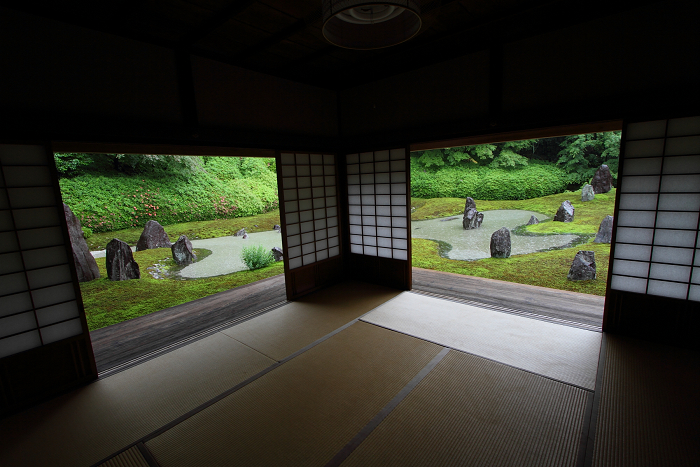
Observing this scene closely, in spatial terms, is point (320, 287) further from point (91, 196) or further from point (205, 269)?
point (91, 196)

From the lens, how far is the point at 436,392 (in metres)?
2.46

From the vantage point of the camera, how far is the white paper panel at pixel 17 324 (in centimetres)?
249

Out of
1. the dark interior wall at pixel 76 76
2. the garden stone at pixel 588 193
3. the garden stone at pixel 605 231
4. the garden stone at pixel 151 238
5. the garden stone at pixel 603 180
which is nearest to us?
the dark interior wall at pixel 76 76

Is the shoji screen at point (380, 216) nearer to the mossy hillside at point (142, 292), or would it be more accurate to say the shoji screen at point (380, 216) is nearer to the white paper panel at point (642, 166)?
the white paper panel at point (642, 166)

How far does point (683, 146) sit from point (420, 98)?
2546mm

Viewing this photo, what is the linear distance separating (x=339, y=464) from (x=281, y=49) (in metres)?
3.79

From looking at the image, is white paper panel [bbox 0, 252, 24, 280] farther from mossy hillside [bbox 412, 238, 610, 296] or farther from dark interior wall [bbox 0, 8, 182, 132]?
mossy hillside [bbox 412, 238, 610, 296]

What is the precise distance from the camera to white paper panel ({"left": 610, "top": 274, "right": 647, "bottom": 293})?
311 centimetres

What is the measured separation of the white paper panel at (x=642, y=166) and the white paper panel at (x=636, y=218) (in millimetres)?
373

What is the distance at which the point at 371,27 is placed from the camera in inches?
85.9

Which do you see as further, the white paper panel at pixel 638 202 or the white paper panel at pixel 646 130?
the white paper panel at pixel 638 202

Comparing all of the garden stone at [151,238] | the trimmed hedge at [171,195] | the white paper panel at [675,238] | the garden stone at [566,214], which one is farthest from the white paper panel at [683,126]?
the trimmed hedge at [171,195]

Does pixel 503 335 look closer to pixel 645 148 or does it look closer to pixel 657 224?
pixel 657 224

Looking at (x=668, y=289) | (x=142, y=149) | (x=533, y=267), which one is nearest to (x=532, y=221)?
(x=533, y=267)
